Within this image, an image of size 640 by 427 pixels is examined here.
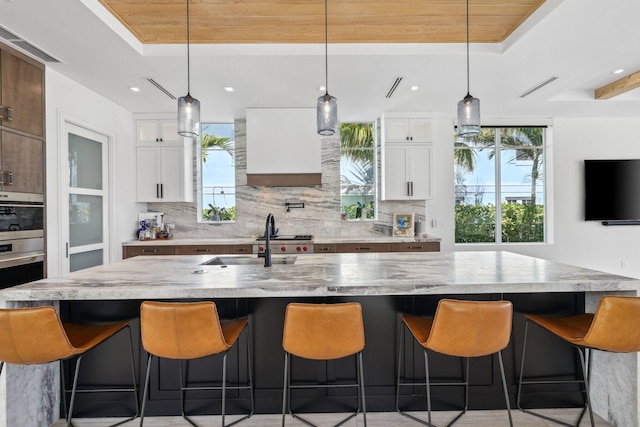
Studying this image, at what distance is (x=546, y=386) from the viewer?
2.10 meters

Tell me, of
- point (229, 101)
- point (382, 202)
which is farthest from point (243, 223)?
point (382, 202)

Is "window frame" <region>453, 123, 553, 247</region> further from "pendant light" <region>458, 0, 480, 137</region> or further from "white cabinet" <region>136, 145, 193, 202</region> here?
"white cabinet" <region>136, 145, 193, 202</region>

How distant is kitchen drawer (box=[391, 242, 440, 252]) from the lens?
14.0 ft

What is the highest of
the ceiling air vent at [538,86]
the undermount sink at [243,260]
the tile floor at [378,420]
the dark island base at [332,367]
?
the ceiling air vent at [538,86]

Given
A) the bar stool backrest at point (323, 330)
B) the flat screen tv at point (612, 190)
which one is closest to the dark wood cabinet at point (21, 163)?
the bar stool backrest at point (323, 330)

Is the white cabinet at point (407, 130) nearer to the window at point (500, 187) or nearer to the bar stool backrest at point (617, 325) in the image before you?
the window at point (500, 187)

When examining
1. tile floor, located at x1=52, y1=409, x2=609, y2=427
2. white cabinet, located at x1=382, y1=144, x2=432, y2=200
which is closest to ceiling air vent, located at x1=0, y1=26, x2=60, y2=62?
tile floor, located at x1=52, y1=409, x2=609, y2=427

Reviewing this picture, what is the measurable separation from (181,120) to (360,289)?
65.0 inches

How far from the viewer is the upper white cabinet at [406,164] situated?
15.0 ft

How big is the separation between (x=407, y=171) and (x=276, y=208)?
1.98 metres

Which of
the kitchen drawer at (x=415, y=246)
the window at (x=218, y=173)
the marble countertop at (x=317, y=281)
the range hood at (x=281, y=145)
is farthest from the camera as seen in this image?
the window at (x=218, y=173)

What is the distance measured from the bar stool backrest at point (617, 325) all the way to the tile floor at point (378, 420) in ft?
2.32

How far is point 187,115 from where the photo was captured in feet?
7.32

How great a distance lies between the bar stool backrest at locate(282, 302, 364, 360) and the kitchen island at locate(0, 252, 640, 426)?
0.14 metres
